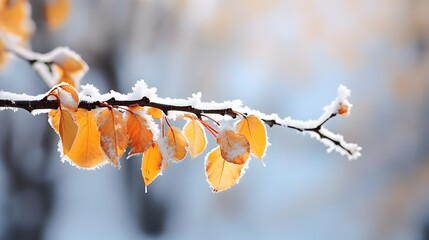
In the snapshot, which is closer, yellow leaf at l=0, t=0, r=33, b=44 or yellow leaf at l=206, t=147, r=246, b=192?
yellow leaf at l=206, t=147, r=246, b=192

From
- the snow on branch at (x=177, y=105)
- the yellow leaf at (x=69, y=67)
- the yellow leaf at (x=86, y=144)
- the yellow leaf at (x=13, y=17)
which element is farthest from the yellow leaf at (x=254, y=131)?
the yellow leaf at (x=13, y=17)

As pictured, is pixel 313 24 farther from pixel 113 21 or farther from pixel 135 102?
pixel 135 102

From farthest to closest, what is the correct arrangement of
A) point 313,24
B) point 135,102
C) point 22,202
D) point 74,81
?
1. point 313,24
2. point 22,202
3. point 74,81
4. point 135,102

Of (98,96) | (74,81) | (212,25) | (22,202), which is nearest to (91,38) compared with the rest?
(212,25)

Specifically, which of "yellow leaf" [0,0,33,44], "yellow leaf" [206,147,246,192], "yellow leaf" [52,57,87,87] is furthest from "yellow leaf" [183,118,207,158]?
"yellow leaf" [0,0,33,44]

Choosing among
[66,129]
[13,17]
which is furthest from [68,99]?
[13,17]

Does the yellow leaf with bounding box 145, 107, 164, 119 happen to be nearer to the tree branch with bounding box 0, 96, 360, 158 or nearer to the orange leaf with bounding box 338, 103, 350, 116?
the tree branch with bounding box 0, 96, 360, 158
